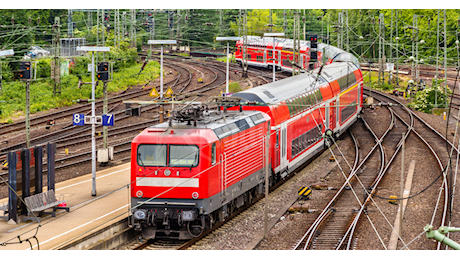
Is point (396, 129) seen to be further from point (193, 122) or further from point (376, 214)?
point (193, 122)

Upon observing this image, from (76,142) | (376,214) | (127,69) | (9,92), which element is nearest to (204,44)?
(127,69)

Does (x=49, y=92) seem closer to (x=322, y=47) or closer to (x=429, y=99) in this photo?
(x=322, y=47)

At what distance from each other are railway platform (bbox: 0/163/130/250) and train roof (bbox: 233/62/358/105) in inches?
246

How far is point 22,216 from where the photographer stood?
A: 714 inches

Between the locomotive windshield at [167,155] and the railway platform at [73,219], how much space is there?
1.56 meters

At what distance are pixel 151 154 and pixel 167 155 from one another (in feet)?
1.53

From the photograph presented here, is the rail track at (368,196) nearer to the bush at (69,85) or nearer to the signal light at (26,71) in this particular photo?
the signal light at (26,71)

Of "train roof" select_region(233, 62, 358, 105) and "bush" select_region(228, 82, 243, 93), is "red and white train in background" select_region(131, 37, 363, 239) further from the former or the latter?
"bush" select_region(228, 82, 243, 93)

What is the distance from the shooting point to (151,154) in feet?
54.7

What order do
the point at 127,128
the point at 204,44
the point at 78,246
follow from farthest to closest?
the point at 204,44 → the point at 127,128 → the point at 78,246

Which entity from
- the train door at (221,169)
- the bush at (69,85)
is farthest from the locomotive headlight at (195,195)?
the bush at (69,85)

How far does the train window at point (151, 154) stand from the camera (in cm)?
1664

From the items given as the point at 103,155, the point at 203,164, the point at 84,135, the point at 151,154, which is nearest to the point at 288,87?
the point at 103,155
